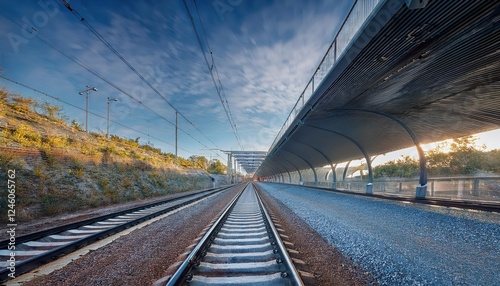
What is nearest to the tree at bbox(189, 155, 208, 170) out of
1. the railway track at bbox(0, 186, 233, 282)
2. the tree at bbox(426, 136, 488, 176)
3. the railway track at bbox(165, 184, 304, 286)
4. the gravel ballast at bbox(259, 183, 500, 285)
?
the tree at bbox(426, 136, 488, 176)

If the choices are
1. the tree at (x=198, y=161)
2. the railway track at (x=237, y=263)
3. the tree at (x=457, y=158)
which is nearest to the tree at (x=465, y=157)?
the tree at (x=457, y=158)

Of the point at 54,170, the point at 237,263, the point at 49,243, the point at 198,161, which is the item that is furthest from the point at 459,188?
the point at 198,161

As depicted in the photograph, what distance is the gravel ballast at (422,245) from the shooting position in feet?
12.4

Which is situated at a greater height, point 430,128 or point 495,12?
point 495,12

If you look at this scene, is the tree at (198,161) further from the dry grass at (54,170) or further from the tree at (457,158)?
the tree at (457,158)

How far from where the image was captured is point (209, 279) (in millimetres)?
3283

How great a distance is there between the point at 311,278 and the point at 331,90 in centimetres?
990

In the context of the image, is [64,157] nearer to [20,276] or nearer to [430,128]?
[20,276]

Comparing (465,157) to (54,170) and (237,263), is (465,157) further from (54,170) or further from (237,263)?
(54,170)

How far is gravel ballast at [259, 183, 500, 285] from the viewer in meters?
3.79

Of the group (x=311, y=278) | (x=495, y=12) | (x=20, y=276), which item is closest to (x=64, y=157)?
(x=20, y=276)

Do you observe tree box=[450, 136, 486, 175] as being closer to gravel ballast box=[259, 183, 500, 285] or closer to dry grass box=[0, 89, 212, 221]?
gravel ballast box=[259, 183, 500, 285]

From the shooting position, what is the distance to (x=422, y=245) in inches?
215

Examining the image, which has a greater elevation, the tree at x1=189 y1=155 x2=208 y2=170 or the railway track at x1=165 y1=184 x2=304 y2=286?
the railway track at x1=165 y1=184 x2=304 y2=286
